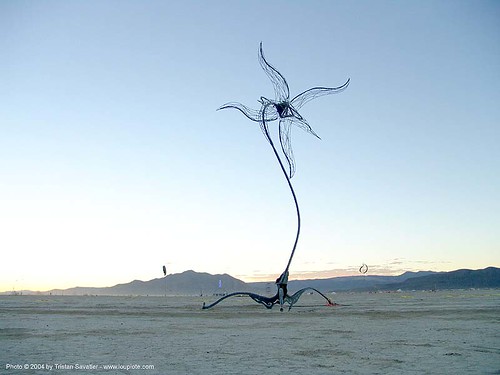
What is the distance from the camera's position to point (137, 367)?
1148 cm

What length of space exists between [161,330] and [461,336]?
10.7 meters

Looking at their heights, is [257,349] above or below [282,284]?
below

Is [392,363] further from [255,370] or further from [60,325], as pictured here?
[60,325]

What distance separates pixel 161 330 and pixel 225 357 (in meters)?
7.90

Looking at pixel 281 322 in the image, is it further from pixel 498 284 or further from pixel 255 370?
pixel 498 284

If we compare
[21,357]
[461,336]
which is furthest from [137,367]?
[461,336]

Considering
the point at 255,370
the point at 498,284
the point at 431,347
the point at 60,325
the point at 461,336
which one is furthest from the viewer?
the point at 498,284

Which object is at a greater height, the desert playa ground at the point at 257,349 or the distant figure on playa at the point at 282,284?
the distant figure on playa at the point at 282,284

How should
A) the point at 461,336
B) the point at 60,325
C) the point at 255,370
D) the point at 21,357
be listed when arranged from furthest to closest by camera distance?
the point at 60,325 < the point at 461,336 < the point at 21,357 < the point at 255,370

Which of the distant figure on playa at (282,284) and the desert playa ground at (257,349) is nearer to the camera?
the desert playa ground at (257,349)

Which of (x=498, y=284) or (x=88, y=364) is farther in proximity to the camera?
(x=498, y=284)

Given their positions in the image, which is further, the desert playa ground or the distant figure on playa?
the distant figure on playa

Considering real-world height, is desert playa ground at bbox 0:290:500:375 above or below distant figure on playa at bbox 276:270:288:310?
below

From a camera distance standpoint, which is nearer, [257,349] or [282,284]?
[257,349]
